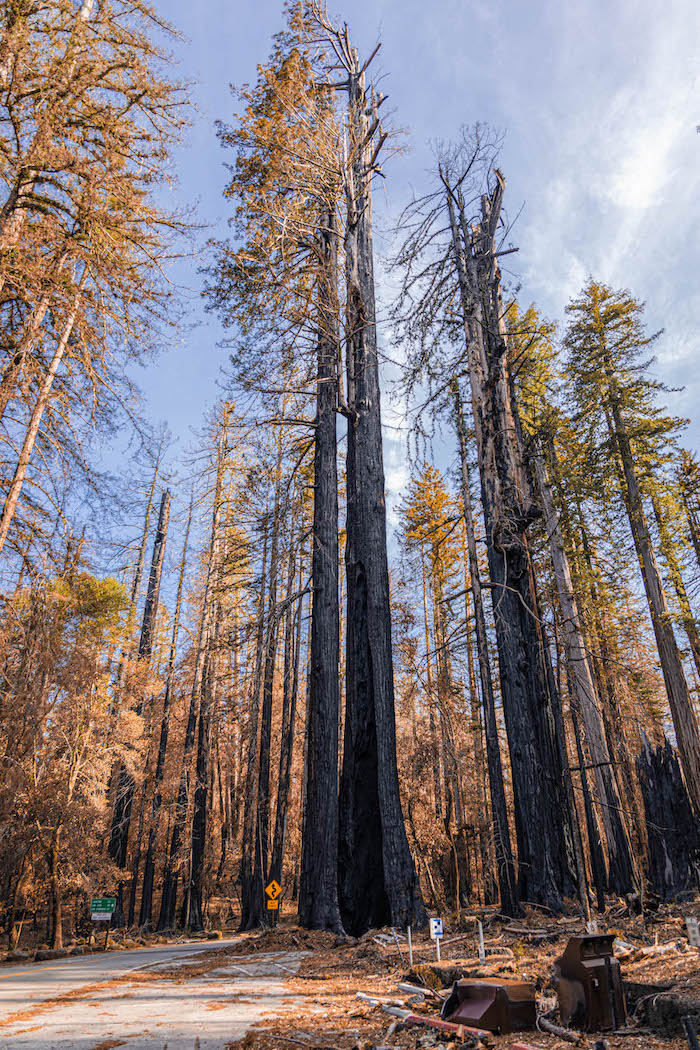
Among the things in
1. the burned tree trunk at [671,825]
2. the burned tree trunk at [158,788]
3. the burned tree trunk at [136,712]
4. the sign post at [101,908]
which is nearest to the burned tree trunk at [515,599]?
the burned tree trunk at [671,825]

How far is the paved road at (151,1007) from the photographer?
368cm

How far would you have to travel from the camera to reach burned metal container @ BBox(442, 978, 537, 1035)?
3.51 meters

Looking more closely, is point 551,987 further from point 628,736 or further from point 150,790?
point 150,790

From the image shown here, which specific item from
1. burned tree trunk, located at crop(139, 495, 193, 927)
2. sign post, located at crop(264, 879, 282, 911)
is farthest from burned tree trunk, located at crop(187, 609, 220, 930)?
sign post, located at crop(264, 879, 282, 911)

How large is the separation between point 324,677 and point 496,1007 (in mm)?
7970

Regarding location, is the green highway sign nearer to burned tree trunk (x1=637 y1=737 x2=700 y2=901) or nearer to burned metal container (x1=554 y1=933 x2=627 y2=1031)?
burned tree trunk (x1=637 y1=737 x2=700 y2=901)

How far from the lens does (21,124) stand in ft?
26.5

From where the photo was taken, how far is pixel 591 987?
3.52 meters

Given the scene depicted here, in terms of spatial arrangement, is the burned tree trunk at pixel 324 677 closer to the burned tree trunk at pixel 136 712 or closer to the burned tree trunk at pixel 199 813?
the burned tree trunk at pixel 199 813

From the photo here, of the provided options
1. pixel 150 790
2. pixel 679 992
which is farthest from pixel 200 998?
pixel 150 790

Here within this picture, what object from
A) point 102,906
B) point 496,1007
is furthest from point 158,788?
point 496,1007

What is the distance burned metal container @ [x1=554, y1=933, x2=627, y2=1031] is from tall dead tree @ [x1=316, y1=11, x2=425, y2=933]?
468cm

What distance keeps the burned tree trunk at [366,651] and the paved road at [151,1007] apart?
1405 millimetres

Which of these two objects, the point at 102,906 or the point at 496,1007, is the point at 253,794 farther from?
the point at 496,1007
